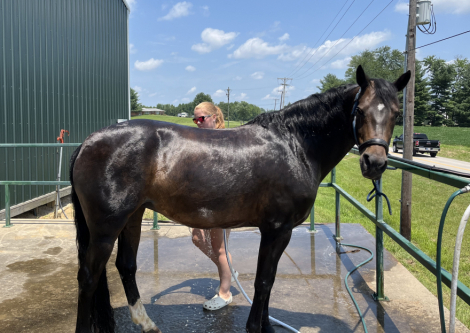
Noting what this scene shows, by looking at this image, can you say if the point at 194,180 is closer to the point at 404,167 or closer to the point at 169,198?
the point at 169,198

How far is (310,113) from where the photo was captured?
2559mm

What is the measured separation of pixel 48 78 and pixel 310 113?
8125 millimetres

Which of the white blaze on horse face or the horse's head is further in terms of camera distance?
the white blaze on horse face

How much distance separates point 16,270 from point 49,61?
661 centimetres

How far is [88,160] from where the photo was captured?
2.37 m

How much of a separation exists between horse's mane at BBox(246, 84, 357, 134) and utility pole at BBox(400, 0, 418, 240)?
5641mm

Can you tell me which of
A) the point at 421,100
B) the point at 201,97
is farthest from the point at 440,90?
the point at 201,97

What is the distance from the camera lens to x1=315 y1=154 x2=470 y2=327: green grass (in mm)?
4762

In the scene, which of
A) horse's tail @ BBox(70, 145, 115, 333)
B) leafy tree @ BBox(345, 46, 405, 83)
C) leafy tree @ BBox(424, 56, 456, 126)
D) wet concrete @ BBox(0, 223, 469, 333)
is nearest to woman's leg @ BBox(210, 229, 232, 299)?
wet concrete @ BBox(0, 223, 469, 333)

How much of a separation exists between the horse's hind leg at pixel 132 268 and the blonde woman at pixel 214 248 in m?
0.55

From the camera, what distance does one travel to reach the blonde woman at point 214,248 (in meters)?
3.05

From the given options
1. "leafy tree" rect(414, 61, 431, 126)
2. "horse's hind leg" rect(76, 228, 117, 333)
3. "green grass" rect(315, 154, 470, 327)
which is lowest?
"green grass" rect(315, 154, 470, 327)

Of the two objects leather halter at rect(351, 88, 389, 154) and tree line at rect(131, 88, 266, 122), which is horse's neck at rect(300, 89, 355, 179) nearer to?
leather halter at rect(351, 88, 389, 154)

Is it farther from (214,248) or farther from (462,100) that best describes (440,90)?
(214,248)
